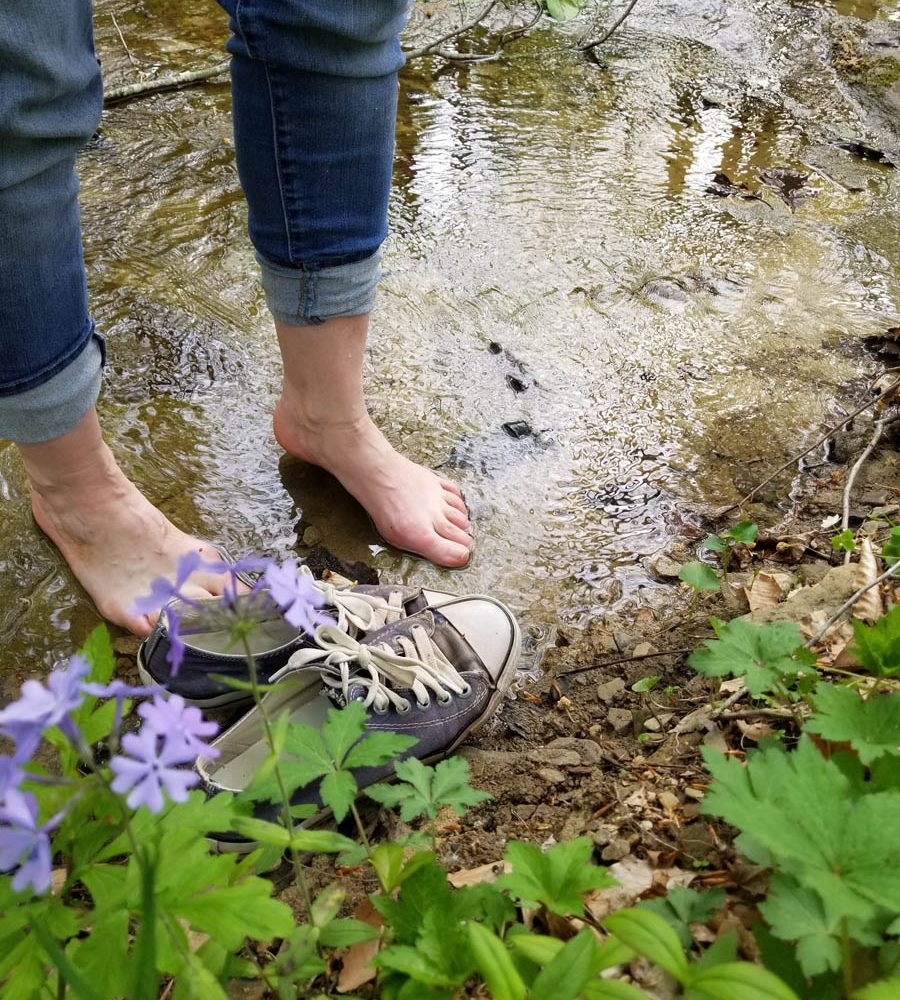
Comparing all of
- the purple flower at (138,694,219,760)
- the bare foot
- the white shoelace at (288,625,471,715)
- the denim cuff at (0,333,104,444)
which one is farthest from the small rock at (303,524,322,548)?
the purple flower at (138,694,219,760)

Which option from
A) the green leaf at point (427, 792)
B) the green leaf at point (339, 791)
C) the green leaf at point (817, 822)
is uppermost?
the green leaf at point (817, 822)

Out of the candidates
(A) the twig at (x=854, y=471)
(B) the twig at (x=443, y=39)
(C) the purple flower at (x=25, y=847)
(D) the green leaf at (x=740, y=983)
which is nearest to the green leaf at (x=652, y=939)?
(D) the green leaf at (x=740, y=983)

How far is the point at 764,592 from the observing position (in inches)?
68.2

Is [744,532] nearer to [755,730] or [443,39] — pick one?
[755,730]

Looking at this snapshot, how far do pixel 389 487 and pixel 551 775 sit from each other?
83 centimetres

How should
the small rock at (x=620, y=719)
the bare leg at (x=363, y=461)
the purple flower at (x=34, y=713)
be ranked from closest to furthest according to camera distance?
the purple flower at (x=34, y=713)
the small rock at (x=620, y=719)
the bare leg at (x=363, y=461)

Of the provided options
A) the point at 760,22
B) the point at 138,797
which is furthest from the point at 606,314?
the point at 760,22

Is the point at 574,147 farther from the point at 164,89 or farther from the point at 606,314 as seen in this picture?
the point at 164,89

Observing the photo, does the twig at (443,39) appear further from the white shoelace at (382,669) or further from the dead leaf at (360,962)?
the dead leaf at (360,962)

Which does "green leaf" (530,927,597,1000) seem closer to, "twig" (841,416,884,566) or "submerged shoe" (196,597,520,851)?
"submerged shoe" (196,597,520,851)

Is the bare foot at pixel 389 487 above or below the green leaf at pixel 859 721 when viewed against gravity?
below

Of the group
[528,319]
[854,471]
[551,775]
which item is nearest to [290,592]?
[551,775]

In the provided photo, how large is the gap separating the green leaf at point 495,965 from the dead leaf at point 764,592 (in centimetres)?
106

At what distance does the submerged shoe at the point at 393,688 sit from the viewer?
4.64 feet
